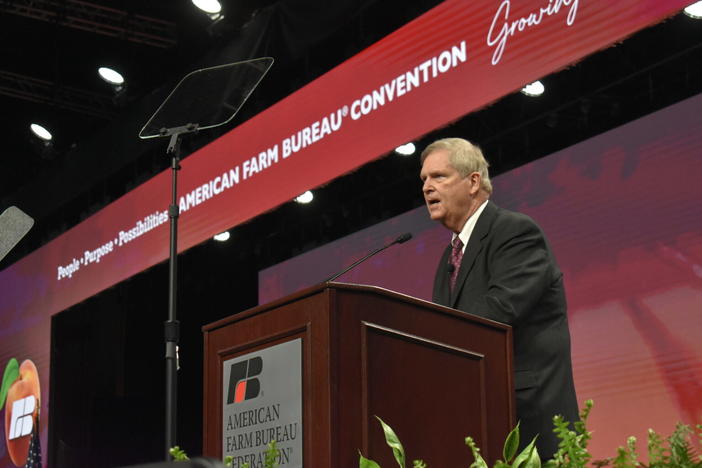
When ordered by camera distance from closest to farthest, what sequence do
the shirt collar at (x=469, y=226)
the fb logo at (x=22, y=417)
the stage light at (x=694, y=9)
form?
1. the shirt collar at (x=469, y=226)
2. the stage light at (x=694, y=9)
3. the fb logo at (x=22, y=417)

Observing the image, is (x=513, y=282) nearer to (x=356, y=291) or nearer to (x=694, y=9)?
(x=356, y=291)

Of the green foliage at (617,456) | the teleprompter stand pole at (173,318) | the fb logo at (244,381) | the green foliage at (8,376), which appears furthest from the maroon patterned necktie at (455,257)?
the green foliage at (8,376)

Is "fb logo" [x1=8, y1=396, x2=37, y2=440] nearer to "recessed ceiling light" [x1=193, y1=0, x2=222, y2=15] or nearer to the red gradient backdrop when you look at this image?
"recessed ceiling light" [x1=193, y1=0, x2=222, y2=15]

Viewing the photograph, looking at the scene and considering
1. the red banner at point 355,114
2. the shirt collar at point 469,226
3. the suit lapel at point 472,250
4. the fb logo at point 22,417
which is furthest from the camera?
the fb logo at point 22,417

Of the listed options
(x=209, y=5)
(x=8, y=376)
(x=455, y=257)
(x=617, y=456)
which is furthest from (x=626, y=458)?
(x=8, y=376)

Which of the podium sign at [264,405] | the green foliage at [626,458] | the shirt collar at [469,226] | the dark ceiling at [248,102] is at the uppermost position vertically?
the dark ceiling at [248,102]

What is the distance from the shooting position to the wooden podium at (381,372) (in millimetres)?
1819

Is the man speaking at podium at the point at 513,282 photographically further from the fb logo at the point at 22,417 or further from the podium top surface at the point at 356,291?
the fb logo at the point at 22,417

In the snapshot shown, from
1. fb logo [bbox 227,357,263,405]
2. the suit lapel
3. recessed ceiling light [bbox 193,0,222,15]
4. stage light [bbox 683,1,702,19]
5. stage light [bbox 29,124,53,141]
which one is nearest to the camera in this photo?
fb logo [bbox 227,357,263,405]

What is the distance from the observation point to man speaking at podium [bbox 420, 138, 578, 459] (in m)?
2.32

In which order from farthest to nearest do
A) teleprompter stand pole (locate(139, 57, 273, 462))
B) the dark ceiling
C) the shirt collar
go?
the dark ceiling
teleprompter stand pole (locate(139, 57, 273, 462))
the shirt collar

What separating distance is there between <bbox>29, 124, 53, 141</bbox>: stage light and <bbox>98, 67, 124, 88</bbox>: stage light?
109 cm

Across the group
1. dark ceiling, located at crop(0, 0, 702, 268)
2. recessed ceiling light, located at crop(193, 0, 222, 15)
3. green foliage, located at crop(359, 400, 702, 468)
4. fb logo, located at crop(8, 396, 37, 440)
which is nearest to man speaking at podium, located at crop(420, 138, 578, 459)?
green foliage, located at crop(359, 400, 702, 468)

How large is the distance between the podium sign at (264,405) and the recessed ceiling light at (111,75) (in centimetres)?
618
